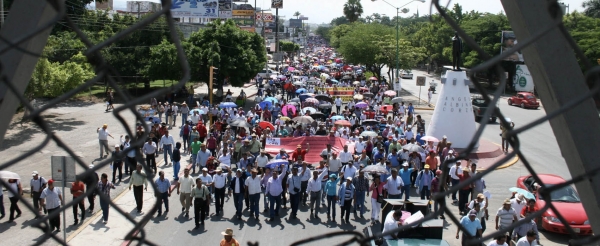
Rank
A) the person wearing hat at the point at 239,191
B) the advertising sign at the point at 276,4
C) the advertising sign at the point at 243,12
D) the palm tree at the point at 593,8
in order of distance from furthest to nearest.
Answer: the advertising sign at the point at 243,12
the advertising sign at the point at 276,4
the palm tree at the point at 593,8
the person wearing hat at the point at 239,191

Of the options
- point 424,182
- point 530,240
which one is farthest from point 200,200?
point 530,240

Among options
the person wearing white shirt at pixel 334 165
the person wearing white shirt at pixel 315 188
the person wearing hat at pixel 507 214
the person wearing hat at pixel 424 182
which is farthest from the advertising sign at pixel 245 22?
the person wearing hat at pixel 507 214

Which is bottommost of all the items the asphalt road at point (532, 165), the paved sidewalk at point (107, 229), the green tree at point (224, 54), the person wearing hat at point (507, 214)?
the paved sidewalk at point (107, 229)

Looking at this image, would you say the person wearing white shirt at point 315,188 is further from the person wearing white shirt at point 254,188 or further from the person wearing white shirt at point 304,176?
the person wearing white shirt at point 254,188

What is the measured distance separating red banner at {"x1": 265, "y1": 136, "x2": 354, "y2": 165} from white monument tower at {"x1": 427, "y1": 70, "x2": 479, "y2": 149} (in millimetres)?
4547

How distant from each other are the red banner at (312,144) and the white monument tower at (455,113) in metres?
4.55

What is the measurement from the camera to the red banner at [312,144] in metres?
18.6

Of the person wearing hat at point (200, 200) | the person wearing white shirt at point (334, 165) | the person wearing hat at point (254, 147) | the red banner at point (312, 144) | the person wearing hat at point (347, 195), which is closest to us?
the person wearing hat at point (200, 200)

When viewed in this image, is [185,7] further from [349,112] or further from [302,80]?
[349,112]

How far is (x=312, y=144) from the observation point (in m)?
18.9

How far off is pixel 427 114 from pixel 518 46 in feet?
112

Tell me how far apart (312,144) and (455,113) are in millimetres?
6093

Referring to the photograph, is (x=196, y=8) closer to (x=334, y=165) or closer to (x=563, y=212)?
(x=334, y=165)

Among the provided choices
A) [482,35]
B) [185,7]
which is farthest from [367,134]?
[185,7]
